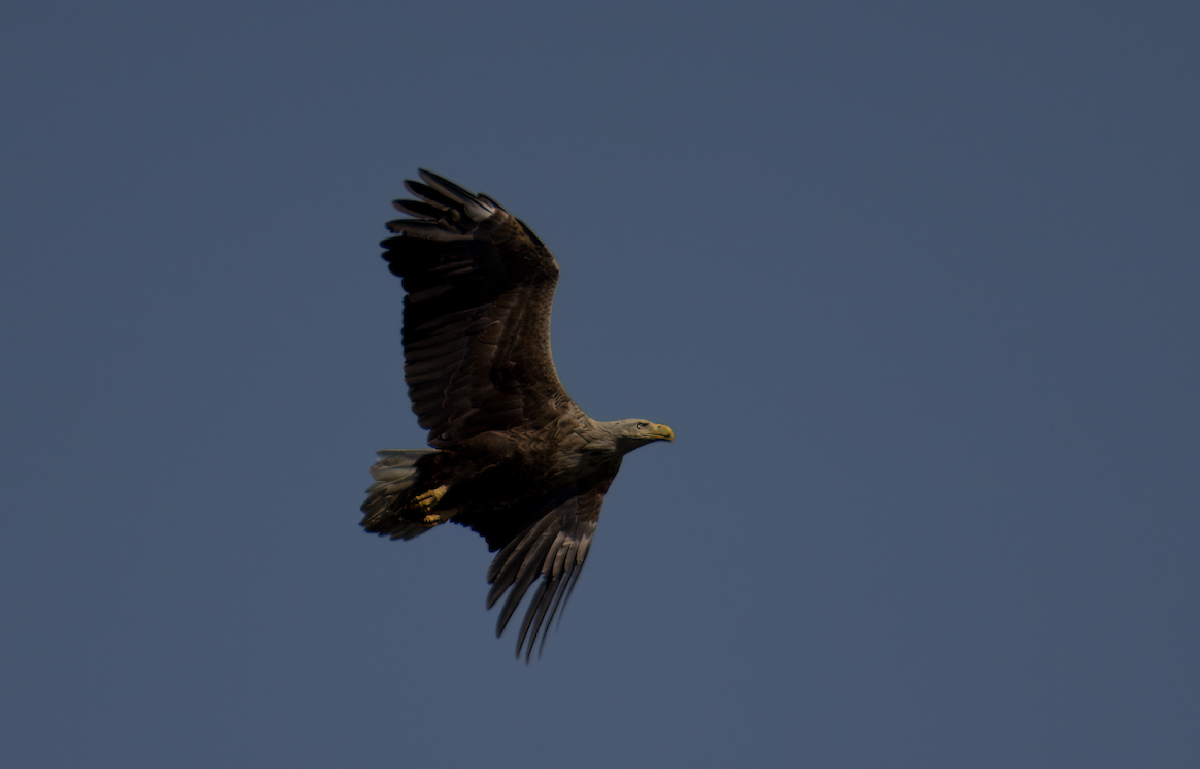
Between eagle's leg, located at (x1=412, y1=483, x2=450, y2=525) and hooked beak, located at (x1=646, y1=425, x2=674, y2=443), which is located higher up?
hooked beak, located at (x1=646, y1=425, x2=674, y2=443)

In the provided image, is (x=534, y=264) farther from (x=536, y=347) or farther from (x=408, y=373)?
(x=408, y=373)

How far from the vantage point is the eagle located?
8617mm

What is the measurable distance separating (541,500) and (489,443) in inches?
48.9

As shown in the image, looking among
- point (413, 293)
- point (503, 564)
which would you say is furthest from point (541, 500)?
point (413, 293)

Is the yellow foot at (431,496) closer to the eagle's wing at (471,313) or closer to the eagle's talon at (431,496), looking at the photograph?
the eagle's talon at (431,496)

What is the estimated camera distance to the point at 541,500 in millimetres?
10195

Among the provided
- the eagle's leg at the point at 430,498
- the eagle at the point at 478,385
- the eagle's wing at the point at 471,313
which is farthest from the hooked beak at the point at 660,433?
the eagle's leg at the point at 430,498

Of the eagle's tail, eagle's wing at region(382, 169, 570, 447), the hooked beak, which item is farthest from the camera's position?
the hooked beak

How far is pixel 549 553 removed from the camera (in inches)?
401

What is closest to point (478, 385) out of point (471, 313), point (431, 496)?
point (471, 313)

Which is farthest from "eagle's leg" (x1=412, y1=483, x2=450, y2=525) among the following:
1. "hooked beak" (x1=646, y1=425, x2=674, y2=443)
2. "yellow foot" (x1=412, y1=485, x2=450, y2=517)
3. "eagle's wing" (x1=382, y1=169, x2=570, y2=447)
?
"hooked beak" (x1=646, y1=425, x2=674, y2=443)

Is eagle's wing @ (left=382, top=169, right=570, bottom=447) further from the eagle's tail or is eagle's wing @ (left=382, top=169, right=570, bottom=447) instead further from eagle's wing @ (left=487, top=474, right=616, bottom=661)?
eagle's wing @ (left=487, top=474, right=616, bottom=661)

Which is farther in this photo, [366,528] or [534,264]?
[366,528]

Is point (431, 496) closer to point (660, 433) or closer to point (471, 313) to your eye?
point (471, 313)
